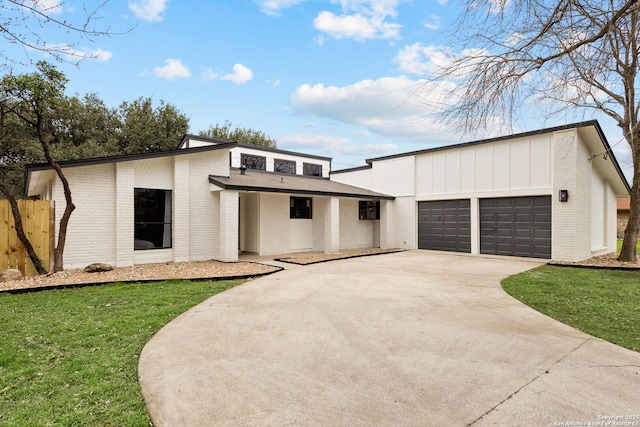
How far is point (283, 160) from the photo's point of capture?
18.5 m

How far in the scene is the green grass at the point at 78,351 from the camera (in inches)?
105

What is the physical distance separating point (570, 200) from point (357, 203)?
869 cm

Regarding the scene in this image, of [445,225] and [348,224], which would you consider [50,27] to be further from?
[445,225]

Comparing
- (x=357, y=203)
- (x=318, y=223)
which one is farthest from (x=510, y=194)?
(x=318, y=223)

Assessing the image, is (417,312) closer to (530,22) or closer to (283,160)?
(530,22)

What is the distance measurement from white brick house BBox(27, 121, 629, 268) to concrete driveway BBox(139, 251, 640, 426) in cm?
592

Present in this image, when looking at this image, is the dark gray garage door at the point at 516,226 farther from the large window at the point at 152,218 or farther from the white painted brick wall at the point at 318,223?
the large window at the point at 152,218

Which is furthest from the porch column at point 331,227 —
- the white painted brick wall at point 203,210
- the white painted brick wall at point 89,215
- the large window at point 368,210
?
the white painted brick wall at point 89,215

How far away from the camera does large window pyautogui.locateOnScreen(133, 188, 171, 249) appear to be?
1083cm

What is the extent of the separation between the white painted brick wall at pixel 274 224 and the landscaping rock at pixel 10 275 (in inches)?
292

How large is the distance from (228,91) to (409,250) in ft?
33.7

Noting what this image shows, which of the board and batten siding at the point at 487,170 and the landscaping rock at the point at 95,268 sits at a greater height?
the board and batten siding at the point at 487,170

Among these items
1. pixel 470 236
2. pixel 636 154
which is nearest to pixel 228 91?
pixel 470 236

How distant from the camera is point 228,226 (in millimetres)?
11430
